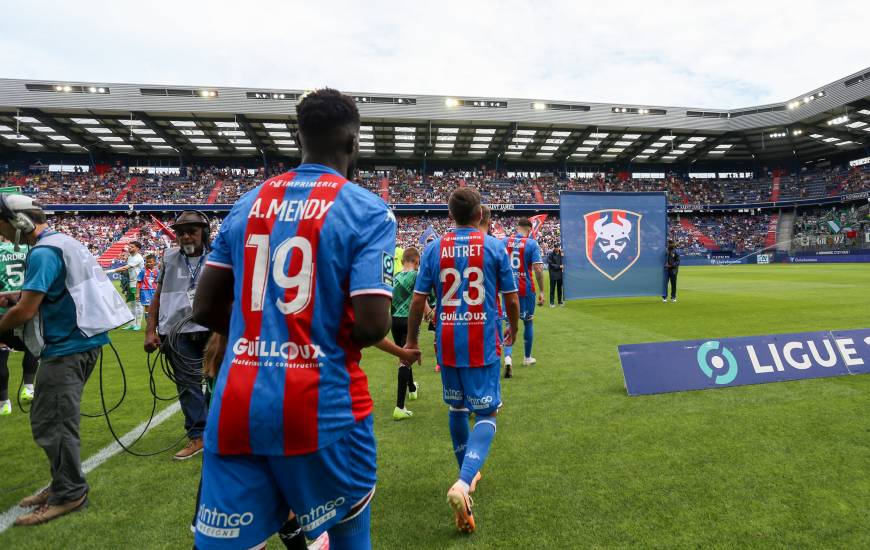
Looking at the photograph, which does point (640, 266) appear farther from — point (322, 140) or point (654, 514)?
point (322, 140)

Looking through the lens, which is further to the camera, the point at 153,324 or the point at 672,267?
the point at 672,267

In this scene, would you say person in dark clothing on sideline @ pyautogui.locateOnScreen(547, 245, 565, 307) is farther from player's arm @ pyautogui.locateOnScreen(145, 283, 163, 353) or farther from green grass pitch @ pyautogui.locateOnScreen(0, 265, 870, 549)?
player's arm @ pyautogui.locateOnScreen(145, 283, 163, 353)

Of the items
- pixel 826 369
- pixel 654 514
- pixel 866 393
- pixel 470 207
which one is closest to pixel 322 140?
pixel 470 207

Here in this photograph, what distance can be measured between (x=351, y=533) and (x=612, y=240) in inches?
524

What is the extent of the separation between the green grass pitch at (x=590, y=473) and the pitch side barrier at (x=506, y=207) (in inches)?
1484

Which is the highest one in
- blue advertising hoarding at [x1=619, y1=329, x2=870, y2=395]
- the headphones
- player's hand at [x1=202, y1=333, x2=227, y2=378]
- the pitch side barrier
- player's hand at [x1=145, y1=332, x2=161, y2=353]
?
the pitch side barrier

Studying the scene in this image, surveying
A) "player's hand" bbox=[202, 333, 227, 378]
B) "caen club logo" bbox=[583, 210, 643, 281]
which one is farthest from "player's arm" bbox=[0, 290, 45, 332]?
"caen club logo" bbox=[583, 210, 643, 281]

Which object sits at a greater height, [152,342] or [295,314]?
[295,314]

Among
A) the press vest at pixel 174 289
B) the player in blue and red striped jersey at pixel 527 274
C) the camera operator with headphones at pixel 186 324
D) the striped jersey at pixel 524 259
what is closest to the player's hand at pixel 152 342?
the camera operator with headphones at pixel 186 324

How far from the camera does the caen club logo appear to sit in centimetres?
1330

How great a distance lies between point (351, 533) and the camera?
1527mm

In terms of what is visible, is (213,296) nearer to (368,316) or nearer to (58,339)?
(368,316)

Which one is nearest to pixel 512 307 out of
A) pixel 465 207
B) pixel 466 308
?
pixel 466 308

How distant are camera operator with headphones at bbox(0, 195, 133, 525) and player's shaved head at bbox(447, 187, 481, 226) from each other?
275cm
